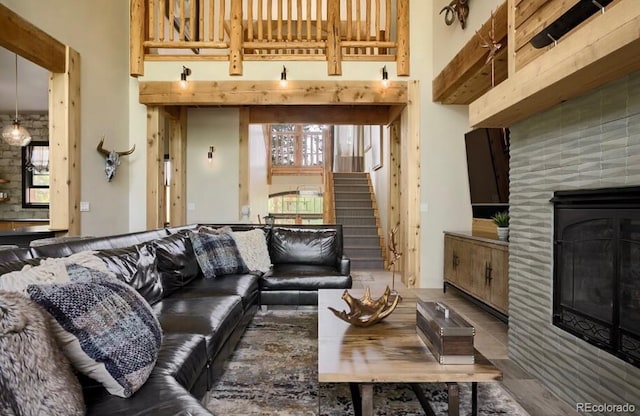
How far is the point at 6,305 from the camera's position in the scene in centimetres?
99

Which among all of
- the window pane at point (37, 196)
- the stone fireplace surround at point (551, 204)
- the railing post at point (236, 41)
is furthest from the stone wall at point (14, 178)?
the stone fireplace surround at point (551, 204)

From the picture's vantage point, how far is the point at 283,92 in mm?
5008

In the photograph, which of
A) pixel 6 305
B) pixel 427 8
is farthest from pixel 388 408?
pixel 427 8

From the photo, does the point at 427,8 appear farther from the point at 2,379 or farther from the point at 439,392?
the point at 2,379

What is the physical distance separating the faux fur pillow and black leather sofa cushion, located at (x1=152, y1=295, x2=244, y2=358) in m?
0.88

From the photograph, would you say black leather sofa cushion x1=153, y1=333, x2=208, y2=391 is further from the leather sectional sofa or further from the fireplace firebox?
the fireplace firebox

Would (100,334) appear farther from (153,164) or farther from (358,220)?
(358,220)

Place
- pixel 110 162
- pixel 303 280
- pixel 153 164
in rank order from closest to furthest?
1. pixel 303 280
2. pixel 110 162
3. pixel 153 164

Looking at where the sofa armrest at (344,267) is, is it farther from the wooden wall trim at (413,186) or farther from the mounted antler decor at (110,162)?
the mounted antler decor at (110,162)

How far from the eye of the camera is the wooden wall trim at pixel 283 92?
5008 millimetres

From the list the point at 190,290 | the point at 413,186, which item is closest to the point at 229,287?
the point at 190,290

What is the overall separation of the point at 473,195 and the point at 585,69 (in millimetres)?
3475

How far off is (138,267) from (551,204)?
98.2 inches

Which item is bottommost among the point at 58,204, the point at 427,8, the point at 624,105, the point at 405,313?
the point at 405,313
